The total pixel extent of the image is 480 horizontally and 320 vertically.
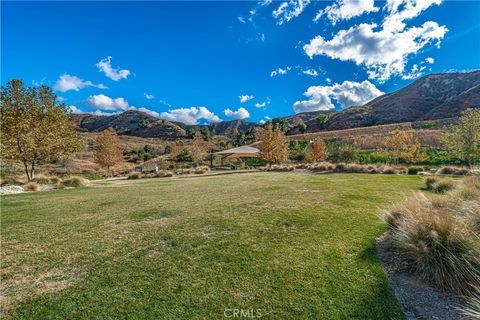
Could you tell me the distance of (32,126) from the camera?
1461cm

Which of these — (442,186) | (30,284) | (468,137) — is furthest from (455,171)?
(30,284)

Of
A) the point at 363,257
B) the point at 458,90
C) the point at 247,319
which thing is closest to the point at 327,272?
the point at 363,257

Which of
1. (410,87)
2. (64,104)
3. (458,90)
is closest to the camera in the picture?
(64,104)

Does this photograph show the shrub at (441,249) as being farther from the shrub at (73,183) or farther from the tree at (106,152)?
the tree at (106,152)

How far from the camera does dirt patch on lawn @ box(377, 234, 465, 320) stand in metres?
2.02

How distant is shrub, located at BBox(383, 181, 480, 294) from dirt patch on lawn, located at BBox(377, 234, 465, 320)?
12cm

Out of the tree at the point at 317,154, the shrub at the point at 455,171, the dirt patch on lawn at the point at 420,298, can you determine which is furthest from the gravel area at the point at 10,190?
the tree at the point at 317,154

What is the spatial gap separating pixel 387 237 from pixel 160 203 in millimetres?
5343

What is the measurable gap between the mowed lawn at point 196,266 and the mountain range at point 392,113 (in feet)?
243

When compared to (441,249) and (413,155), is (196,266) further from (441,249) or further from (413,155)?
(413,155)

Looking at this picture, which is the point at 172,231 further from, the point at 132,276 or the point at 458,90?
the point at 458,90

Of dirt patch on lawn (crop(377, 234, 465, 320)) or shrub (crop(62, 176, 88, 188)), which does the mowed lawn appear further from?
shrub (crop(62, 176, 88, 188))

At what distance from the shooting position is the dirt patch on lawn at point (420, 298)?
2.02 metres

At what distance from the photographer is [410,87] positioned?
337ft
